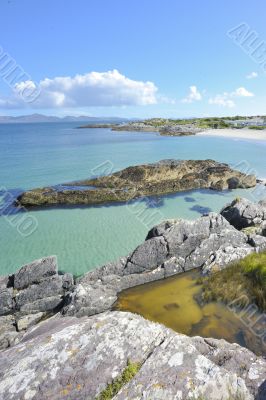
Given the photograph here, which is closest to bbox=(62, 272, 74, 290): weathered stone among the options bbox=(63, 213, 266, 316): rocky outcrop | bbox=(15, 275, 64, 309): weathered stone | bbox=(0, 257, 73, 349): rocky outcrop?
bbox=(0, 257, 73, 349): rocky outcrop

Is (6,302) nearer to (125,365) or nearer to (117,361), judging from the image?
(117,361)

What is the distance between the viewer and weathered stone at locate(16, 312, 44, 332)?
11409 millimetres

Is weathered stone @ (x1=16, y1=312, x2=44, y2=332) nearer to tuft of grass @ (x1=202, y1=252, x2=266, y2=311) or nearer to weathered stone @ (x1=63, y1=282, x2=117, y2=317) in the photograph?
weathered stone @ (x1=63, y1=282, x2=117, y2=317)

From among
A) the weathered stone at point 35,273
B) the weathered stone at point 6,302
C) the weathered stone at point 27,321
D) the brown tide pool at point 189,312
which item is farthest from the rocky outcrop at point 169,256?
the weathered stone at point 6,302

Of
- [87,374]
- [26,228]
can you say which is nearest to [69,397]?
[87,374]

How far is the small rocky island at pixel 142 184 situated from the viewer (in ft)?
96.3

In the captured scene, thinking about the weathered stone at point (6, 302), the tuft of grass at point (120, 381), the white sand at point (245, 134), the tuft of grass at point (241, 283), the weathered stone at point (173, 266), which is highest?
the white sand at point (245, 134)

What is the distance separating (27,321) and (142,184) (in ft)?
78.8

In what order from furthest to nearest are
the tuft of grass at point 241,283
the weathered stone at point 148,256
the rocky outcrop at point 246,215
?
the rocky outcrop at point 246,215 → the weathered stone at point 148,256 → the tuft of grass at point 241,283

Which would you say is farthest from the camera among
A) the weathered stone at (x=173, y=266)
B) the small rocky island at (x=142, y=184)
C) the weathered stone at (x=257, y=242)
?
the small rocky island at (x=142, y=184)

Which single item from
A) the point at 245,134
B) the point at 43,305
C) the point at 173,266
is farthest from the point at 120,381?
the point at 245,134

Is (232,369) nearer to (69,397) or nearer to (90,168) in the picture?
(69,397)

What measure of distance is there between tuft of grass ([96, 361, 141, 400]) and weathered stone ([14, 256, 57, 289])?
27.7 feet

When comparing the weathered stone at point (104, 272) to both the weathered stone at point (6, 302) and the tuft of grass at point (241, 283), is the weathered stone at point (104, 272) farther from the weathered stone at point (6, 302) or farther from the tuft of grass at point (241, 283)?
the tuft of grass at point (241, 283)
